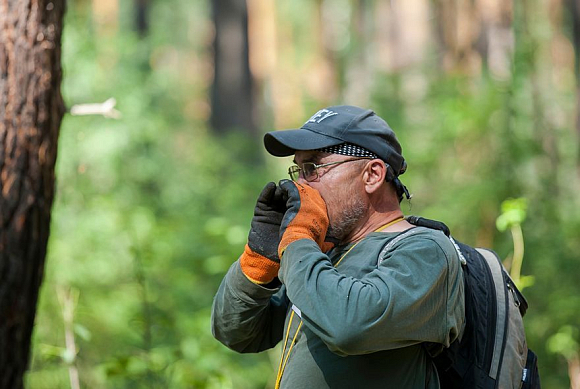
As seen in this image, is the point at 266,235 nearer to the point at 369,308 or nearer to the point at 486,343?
the point at 369,308

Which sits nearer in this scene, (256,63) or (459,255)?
(459,255)

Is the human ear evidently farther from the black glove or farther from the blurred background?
the blurred background

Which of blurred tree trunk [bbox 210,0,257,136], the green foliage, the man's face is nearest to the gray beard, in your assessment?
the man's face

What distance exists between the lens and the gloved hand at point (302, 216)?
2.69m

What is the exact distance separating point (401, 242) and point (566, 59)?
23.9 meters

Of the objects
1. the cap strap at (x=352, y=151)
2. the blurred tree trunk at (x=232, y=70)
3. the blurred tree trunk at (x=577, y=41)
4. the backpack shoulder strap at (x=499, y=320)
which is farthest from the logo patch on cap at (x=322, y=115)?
the blurred tree trunk at (x=232, y=70)

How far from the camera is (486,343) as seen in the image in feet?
8.93

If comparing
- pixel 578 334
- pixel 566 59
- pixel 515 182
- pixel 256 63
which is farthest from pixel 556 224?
pixel 256 63

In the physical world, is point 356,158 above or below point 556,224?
above

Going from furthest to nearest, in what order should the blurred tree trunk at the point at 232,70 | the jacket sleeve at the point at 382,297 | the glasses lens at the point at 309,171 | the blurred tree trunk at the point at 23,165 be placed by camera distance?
the blurred tree trunk at the point at 232,70
the blurred tree trunk at the point at 23,165
the glasses lens at the point at 309,171
the jacket sleeve at the point at 382,297

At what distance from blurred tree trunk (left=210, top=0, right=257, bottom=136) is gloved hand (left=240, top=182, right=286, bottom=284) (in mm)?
14247

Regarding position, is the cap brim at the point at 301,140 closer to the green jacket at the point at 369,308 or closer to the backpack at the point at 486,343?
the green jacket at the point at 369,308

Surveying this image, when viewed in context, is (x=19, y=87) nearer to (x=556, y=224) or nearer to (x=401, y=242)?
(x=401, y=242)

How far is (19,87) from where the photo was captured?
12.4 ft
